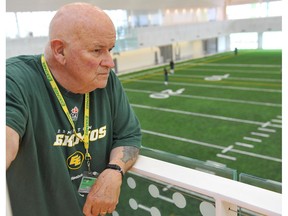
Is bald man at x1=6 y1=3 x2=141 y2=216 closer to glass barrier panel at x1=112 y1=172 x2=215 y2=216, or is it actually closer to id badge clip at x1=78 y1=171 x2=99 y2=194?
id badge clip at x1=78 y1=171 x2=99 y2=194

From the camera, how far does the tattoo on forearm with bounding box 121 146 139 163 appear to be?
212 cm

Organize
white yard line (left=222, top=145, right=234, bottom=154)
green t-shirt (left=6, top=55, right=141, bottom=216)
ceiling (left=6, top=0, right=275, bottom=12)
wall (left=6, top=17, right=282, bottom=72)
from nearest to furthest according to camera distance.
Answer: green t-shirt (left=6, top=55, right=141, bottom=216), white yard line (left=222, top=145, right=234, bottom=154), ceiling (left=6, top=0, right=275, bottom=12), wall (left=6, top=17, right=282, bottom=72)

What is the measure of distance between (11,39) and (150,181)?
20108 mm

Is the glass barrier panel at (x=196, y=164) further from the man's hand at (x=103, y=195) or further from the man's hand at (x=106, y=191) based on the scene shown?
the man's hand at (x=103, y=195)

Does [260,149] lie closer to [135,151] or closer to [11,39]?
[135,151]

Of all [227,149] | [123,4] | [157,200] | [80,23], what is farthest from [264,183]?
[123,4]

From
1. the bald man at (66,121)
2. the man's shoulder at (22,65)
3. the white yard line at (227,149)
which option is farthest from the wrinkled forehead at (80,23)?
the white yard line at (227,149)

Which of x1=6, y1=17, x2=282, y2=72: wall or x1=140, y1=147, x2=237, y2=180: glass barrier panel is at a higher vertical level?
x1=6, y1=17, x2=282, y2=72: wall

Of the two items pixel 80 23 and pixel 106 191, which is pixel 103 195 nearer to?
pixel 106 191

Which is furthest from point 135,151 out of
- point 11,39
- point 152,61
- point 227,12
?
point 227,12

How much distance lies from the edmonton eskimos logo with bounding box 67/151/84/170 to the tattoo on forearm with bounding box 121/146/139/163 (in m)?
0.26

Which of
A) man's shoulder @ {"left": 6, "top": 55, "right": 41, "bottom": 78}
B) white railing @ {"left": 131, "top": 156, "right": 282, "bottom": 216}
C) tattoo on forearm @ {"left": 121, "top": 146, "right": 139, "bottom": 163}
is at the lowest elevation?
white railing @ {"left": 131, "top": 156, "right": 282, "bottom": 216}

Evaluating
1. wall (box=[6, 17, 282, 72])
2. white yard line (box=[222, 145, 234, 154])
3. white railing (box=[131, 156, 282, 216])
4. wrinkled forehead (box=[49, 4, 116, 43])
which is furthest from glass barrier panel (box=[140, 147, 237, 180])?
wall (box=[6, 17, 282, 72])

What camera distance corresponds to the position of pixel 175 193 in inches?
82.0
